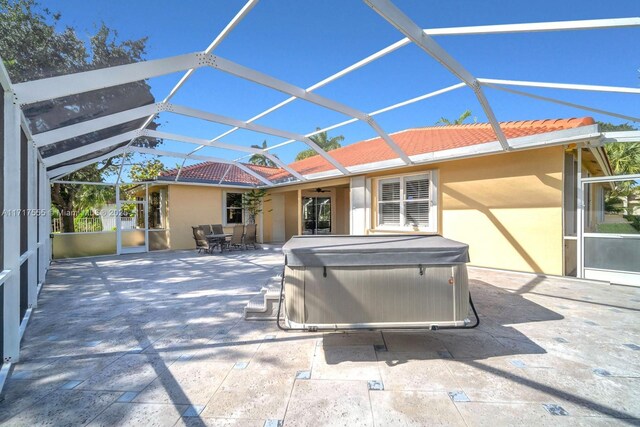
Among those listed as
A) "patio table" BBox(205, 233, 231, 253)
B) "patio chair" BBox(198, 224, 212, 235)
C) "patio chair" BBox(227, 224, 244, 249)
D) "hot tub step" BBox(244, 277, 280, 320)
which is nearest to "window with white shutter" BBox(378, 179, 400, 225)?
"patio chair" BBox(227, 224, 244, 249)

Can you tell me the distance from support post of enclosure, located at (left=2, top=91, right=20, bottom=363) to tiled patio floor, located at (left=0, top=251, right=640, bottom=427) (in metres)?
0.31

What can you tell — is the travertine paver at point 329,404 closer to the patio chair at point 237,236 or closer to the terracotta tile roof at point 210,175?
the patio chair at point 237,236

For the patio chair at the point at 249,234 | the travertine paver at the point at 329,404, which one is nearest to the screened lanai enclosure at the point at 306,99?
the travertine paver at the point at 329,404

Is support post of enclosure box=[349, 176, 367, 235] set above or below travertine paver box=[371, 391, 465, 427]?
above

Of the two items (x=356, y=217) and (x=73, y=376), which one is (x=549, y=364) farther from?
(x=356, y=217)

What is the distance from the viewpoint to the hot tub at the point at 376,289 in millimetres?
2846

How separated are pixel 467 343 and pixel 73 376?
4315 mm

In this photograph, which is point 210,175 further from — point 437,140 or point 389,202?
point 437,140

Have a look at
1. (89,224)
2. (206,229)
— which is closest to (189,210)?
(206,229)

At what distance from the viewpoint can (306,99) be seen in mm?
5949

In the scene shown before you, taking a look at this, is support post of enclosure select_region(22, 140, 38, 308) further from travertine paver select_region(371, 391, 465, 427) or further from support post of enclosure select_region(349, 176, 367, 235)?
support post of enclosure select_region(349, 176, 367, 235)

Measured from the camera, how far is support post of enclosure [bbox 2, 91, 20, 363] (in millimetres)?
2988

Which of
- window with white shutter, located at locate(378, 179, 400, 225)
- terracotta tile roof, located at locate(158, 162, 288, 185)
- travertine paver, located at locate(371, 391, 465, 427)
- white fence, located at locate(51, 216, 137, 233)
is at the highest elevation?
terracotta tile roof, located at locate(158, 162, 288, 185)

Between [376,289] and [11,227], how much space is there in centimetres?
399
